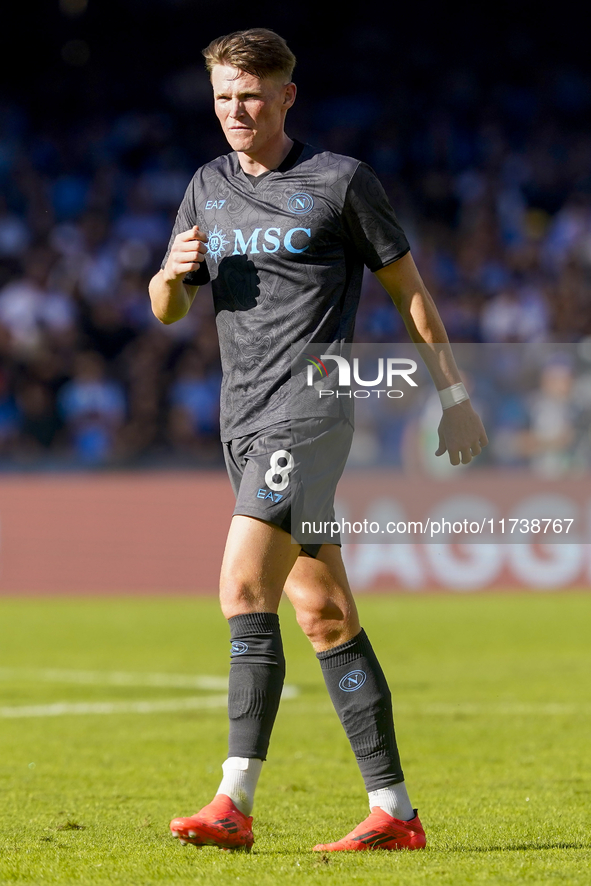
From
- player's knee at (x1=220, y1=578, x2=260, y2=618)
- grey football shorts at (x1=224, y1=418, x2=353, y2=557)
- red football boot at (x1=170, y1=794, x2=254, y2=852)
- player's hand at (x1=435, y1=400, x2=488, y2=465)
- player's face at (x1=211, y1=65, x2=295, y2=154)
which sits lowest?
red football boot at (x1=170, y1=794, x2=254, y2=852)

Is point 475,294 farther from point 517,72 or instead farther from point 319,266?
point 319,266

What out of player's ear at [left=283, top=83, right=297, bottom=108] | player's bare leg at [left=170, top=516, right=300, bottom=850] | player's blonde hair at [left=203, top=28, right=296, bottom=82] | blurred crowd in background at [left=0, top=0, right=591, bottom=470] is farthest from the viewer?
blurred crowd in background at [left=0, top=0, right=591, bottom=470]

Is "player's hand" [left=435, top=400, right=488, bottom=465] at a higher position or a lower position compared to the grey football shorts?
higher

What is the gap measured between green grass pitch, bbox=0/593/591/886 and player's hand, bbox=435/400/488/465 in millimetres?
1050

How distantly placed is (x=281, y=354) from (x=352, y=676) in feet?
2.96

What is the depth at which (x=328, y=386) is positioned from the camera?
3.55m

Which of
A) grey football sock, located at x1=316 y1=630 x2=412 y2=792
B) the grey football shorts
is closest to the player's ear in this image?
the grey football shorts

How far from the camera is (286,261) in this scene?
356 cm

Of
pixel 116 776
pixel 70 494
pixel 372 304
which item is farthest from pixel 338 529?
pixel 372 304

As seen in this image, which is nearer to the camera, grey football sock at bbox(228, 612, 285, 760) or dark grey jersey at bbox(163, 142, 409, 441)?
grey football sock at bbox(228, 612, 285, 760)

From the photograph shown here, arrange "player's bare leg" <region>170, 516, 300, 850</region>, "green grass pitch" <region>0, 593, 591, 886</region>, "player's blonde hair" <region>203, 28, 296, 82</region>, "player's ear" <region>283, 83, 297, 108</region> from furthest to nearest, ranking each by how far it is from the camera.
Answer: "player's ear" <region>283, 83, 297, 108</region>
"player's blonde hair" <region>203, 28, 296, 82</region>
"player's bare leg" <region>170, 516, 300, 850</region>
"green grass pitch" <region>0, 593, 591, 886</region>

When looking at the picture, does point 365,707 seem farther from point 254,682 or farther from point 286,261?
point 286,261

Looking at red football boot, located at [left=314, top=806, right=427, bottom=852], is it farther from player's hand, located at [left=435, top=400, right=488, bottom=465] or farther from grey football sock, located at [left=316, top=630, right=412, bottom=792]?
player's hand, located at [left=435, top=400, right=488, bottom=465]

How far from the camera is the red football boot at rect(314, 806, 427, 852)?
11.4 feet
